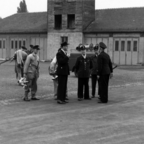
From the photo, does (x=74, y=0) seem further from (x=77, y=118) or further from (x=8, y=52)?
(x=77, y=118)

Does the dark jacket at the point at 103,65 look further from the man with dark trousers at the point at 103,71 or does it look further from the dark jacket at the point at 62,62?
the dark jacket at the point at 62,62

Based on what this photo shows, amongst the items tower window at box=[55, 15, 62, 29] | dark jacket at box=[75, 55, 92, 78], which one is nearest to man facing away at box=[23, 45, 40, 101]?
dark jacket at box=[75, 55, 92, 78]

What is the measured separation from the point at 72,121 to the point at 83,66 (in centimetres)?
400

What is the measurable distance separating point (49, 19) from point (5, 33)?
256 inches

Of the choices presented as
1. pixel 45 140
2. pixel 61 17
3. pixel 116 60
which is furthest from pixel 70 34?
pixel 45 140

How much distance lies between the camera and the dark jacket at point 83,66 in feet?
39.3

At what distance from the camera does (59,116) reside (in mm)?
8922

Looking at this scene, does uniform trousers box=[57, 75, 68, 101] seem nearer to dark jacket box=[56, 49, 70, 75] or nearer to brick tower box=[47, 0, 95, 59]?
dark jacket box=[56, 49, 70, 75]

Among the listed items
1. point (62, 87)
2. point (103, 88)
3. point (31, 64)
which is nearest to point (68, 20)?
point (31, 64)

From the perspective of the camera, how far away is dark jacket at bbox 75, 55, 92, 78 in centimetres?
1199

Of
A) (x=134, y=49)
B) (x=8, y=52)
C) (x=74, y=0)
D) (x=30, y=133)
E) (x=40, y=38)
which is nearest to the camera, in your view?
(x=30, y=133)

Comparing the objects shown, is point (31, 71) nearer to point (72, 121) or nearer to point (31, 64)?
point (31, 64)

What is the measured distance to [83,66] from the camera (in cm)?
1210

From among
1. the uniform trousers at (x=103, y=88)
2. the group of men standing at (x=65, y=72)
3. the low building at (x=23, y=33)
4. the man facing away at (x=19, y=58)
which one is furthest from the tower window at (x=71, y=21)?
the uniform trousers at (x=103, y=88)
